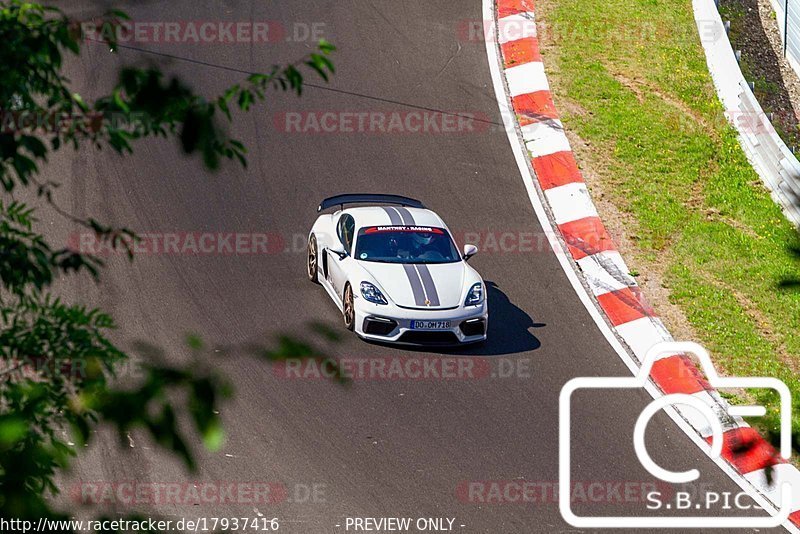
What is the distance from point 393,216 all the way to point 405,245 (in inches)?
20.7

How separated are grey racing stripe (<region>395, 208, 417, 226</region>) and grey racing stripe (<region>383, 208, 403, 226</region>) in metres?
0.05

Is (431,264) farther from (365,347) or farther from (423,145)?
(423,145)

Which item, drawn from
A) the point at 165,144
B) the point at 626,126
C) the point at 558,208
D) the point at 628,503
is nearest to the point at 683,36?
the point at 626,126

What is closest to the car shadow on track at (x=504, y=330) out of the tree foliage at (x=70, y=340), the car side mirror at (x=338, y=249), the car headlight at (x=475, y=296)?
the car headlight at (x=475, y=296)

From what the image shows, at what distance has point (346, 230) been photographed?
1209cm

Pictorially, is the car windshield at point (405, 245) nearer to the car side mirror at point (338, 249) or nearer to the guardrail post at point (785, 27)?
the car side mirror at point (338, 249)

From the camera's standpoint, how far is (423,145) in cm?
1445

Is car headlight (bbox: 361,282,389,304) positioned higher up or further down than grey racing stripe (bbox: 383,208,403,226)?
further down

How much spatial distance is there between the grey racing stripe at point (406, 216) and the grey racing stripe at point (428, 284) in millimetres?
667

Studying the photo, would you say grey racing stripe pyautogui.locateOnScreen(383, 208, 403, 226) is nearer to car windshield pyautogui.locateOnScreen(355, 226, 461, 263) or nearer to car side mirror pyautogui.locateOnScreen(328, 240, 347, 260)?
car windshield pyautogui.locateOnScreen(355, 226, 461, 263)

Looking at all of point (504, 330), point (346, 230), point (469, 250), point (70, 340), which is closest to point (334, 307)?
point (346, 230)

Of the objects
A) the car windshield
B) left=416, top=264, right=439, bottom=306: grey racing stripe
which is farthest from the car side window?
left=416, top=264, right=439, bottom=306: grey racing stripe

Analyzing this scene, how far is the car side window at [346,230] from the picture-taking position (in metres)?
11.9

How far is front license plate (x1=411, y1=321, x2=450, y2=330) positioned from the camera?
10934mm
